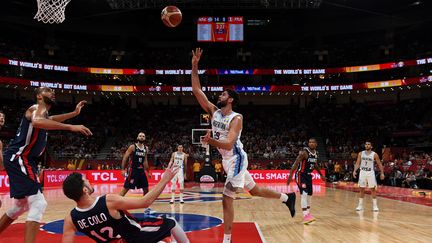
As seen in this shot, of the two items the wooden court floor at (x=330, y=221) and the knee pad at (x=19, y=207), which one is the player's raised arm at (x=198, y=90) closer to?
the wooden court floor at (x=330, y=221)

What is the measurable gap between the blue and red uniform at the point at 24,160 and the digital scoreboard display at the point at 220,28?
28607mm

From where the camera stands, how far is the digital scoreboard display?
33594 millimetres

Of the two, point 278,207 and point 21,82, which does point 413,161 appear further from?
point 21,82

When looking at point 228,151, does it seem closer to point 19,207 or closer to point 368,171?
point 19,207

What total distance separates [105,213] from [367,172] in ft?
34.0

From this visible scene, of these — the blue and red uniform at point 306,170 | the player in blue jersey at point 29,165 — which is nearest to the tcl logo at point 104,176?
the blue and red uniform at point 306,170

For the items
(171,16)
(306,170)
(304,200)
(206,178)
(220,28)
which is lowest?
(206,178)

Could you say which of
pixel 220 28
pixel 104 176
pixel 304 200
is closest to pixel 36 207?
pixel 304 200

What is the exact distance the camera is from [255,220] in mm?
10125

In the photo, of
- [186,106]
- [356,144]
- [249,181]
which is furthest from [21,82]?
[249,181]

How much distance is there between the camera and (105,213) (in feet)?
13.1

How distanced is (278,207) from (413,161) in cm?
1590

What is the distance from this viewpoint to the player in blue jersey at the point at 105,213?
3.95 meters

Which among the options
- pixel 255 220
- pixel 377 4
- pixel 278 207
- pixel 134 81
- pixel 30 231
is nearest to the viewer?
pixel 30 231
